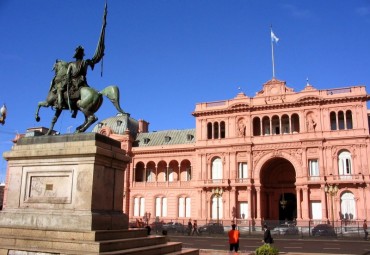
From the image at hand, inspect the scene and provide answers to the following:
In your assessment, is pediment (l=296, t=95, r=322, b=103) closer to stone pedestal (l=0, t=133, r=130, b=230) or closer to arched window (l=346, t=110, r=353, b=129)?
arched window (l=346, t=110, r=353, b=129)

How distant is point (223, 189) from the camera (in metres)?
51.2

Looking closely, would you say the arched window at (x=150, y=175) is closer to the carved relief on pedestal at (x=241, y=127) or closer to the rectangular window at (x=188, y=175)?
the rectangular window at (x=188, y=175)

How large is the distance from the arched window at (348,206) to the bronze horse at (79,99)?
4001 centimetres

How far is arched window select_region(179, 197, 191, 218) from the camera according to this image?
55525 millimetres

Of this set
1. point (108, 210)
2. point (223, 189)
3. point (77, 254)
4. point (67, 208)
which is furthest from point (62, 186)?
point (223, 189)

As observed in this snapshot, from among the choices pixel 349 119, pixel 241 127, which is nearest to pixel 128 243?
pixel 241 127

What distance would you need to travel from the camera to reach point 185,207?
183 feet

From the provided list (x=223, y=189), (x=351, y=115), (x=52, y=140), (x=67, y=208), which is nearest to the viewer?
(x=67, y=208)

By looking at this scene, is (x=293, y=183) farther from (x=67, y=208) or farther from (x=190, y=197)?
(x=67, y=208)

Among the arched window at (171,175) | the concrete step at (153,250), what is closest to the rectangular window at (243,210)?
the arched window at (171,175)

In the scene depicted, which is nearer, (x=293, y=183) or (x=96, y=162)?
(x=96, y=162)

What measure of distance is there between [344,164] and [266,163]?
967cm

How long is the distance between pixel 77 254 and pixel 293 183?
46.8 metres

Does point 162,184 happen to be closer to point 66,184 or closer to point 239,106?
point 239,106
